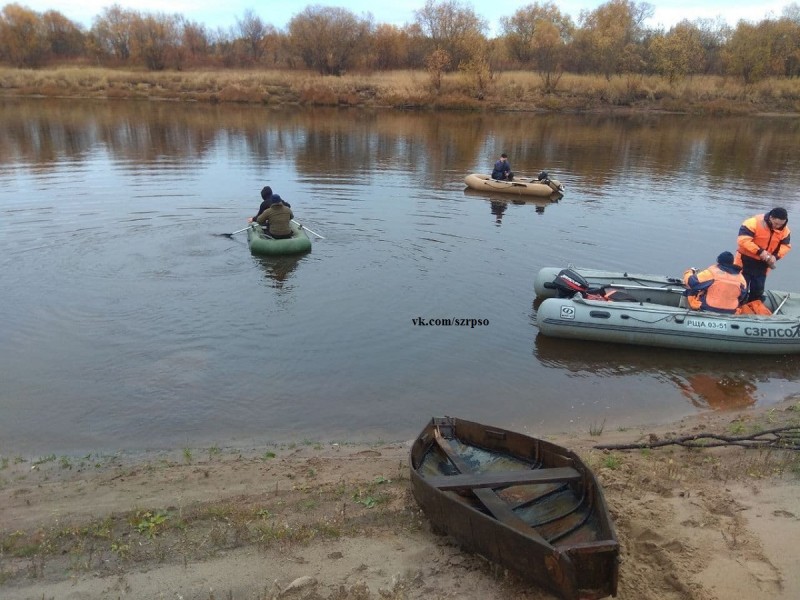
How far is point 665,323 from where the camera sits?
9.38m

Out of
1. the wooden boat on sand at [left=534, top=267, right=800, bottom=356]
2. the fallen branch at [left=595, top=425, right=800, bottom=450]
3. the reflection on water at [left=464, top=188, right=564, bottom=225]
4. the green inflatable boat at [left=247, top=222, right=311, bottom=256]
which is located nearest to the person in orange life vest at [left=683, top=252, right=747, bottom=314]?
the wooden boat on sand at [left=534, top=267, right=800, bottom=356]

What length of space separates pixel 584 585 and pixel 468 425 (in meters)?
2.07

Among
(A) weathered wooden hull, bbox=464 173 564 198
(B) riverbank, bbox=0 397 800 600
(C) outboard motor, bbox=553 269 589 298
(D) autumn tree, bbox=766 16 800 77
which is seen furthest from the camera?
(D) autumn tree, bbox=766 16 800 77

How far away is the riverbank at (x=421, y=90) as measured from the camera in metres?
47.7

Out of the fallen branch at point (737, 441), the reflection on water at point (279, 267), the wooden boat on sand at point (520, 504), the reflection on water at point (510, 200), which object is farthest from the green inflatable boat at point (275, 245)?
the fallen branch at point (737, 441)

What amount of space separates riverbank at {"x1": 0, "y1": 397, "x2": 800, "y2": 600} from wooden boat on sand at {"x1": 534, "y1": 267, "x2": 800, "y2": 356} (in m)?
3.50

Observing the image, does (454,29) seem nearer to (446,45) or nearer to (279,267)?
(446,45)

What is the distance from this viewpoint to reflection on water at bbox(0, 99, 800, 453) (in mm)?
7668

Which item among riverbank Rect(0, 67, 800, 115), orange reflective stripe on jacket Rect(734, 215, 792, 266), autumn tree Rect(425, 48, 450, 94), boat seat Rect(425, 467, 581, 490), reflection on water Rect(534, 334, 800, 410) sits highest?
autumn tree Rect(425, 48, 450, 94)

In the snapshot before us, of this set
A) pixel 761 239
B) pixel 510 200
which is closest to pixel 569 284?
pixel 761 239

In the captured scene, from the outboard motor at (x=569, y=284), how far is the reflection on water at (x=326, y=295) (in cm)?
76

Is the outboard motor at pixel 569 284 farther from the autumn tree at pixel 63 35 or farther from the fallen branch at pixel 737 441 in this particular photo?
the autumn tree at pixel 63 35

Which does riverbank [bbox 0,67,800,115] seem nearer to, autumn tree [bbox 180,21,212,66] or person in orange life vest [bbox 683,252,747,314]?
autumn tree [bbox 180,21,212,66]

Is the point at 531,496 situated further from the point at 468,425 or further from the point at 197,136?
the point at 197,136
